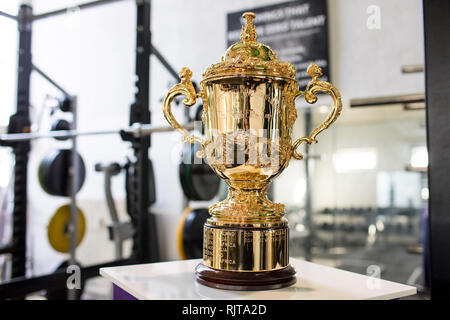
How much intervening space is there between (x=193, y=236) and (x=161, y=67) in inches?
70.6

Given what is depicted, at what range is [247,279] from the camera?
78 cm

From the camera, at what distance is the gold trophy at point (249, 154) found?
2.60ft

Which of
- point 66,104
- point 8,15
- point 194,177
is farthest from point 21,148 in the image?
point 194,177

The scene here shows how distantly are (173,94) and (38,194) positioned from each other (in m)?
4.01

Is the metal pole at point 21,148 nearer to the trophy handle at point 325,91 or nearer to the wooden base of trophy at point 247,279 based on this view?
the wooden base of trophy at point 247,279

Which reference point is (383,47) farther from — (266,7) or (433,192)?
(433,192)

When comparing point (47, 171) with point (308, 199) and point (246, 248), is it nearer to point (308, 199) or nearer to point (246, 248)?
point (308, 199)

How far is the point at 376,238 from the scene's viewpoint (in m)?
2.96

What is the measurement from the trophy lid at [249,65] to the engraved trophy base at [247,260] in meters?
0.31

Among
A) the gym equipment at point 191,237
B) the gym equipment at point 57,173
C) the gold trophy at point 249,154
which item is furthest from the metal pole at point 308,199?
the gold trophy at point 249,154

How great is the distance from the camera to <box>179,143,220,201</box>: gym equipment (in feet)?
8.35

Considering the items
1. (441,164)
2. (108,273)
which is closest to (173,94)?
(108,273)

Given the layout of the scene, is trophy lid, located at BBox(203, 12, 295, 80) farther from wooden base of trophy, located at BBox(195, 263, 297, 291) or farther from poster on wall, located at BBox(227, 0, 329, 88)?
poster on wall, located at BBox(227, 0, 329, 88)

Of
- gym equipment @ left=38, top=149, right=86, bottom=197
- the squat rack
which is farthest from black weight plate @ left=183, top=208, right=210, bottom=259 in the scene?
gym equipment @ left=38, top=149, right=86, bottom=197
